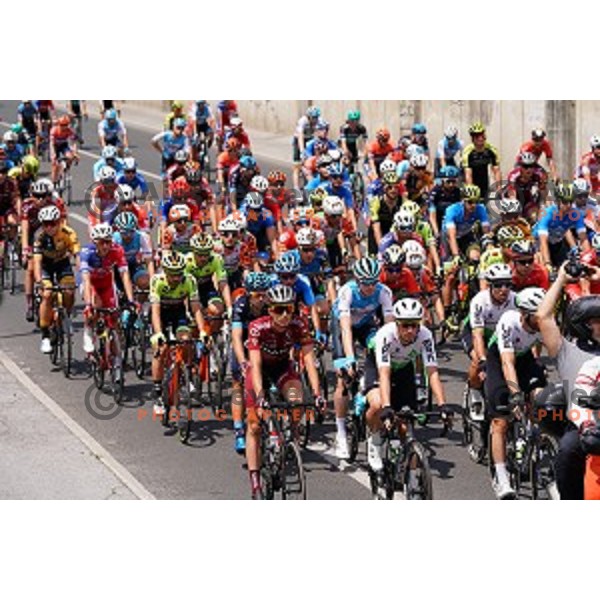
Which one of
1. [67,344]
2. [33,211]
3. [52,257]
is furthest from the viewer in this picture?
[33,211]

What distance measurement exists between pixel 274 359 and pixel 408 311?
1.40 m

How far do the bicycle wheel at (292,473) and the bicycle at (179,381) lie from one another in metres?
2.61

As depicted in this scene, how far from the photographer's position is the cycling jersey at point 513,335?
42.8ft

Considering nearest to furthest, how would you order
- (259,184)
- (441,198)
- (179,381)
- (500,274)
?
(500,274)
(179,381)
(441,198)
(259,184)

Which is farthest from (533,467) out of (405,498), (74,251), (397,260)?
(74,251)

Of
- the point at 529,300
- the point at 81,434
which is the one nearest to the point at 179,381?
the point at 81,434

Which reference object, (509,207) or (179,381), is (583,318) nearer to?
(179,381)

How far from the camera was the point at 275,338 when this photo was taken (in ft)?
44.4

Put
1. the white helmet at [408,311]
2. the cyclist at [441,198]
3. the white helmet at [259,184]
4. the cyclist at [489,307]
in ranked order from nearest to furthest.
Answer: the white helmet at [408,311], the cyclist at [489,307], the cyclist at [441,198], the white helmet at [259,184]

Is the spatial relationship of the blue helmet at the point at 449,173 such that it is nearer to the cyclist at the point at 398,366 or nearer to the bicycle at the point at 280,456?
the cyclist at the point at 398,366

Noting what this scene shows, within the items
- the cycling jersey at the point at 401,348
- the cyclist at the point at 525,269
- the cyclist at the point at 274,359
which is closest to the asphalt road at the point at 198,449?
the cyclist at the point at 274,359

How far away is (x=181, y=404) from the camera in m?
15.9

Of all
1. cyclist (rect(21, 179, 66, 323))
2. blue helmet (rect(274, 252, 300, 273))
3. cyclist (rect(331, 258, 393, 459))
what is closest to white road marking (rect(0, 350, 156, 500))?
cyclist (rect(21, 179, 66, 323))

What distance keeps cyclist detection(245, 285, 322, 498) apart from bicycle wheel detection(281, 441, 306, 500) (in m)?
0.26
